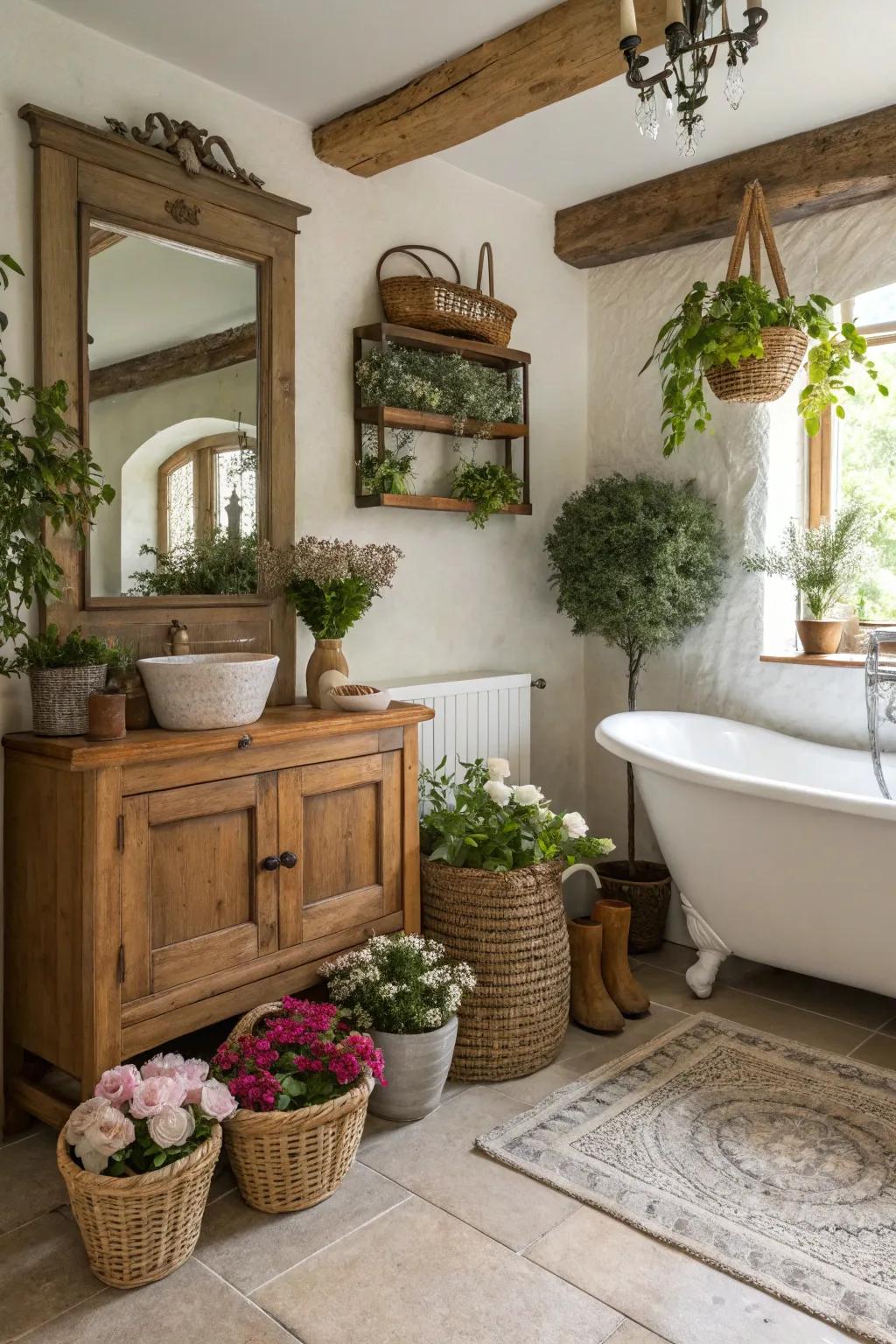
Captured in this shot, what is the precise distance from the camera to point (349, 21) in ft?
8.07

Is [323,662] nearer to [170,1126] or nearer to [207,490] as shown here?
[207,490]

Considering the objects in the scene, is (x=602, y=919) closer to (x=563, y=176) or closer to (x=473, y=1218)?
(x=473, y=1218)

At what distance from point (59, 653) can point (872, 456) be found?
275cm

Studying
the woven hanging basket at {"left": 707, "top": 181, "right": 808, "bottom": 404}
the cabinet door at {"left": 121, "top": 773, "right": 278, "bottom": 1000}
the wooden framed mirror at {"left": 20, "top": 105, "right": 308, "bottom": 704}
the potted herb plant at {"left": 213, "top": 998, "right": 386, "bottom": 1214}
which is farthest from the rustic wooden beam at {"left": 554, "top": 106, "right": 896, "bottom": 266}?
the potted herb plant at {"left": 213, "top": 998, "right": 386, "bottom": 1214}

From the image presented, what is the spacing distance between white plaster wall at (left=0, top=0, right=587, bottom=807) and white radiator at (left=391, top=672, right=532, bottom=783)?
186 millimetres

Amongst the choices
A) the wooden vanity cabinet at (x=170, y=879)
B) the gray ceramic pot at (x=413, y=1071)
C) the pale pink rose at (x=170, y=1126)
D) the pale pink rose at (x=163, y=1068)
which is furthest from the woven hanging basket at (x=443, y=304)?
the pale pink rose at (x=170, y=1126)

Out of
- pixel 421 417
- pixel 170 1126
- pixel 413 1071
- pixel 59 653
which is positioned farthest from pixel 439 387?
pixel 170 1126

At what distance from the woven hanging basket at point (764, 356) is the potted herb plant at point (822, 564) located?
63cm

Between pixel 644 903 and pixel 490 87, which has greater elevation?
pixel 490 87

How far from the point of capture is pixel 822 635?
347cm

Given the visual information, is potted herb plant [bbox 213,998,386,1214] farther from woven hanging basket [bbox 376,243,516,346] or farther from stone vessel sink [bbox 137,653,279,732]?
woven hanging basket [bbox 376,243,516,346]

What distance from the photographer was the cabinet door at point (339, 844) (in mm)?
2428

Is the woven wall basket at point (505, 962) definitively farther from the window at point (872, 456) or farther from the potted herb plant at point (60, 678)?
the window at point (872, 456)

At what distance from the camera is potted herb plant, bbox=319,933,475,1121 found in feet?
7.64
